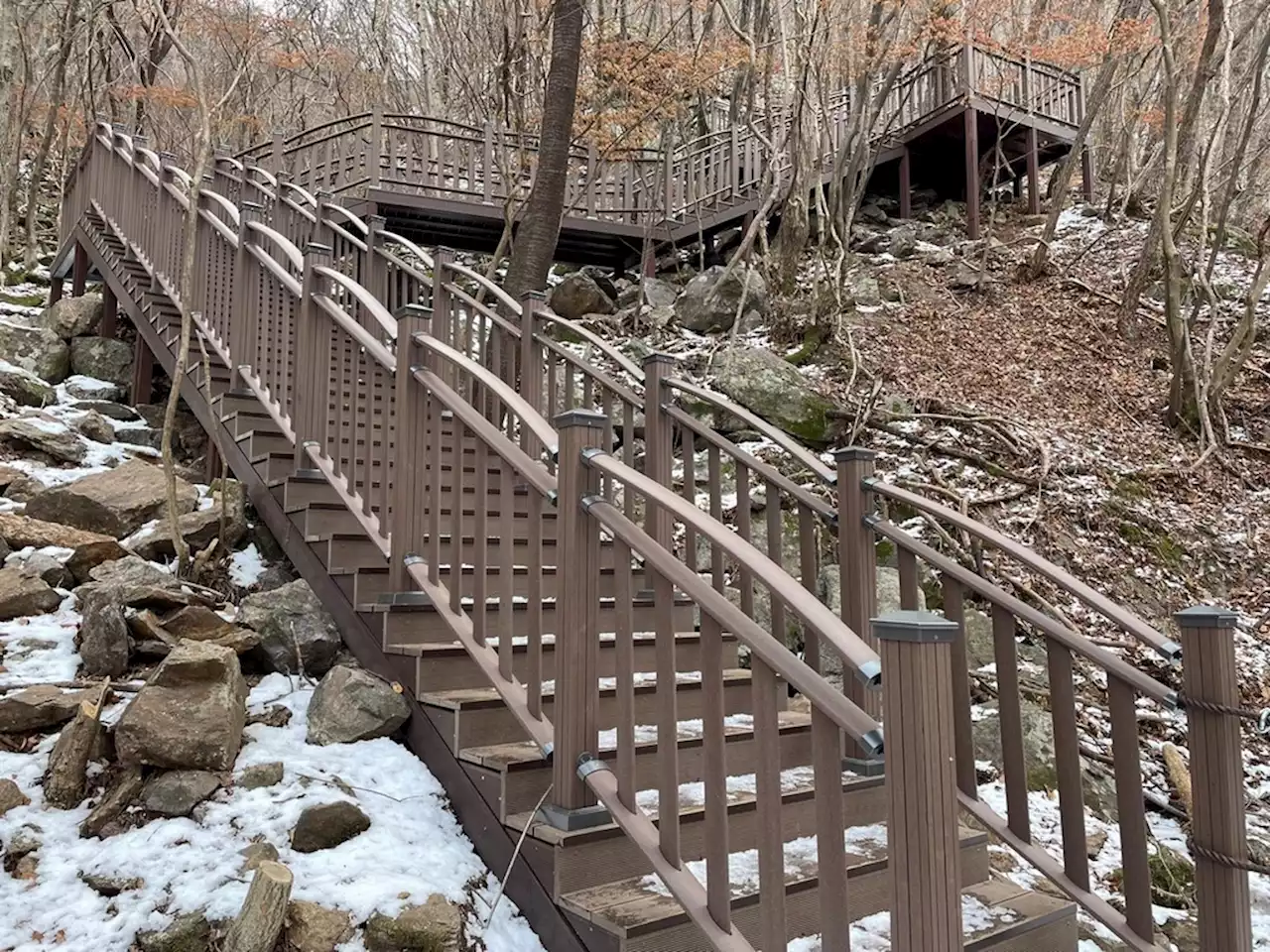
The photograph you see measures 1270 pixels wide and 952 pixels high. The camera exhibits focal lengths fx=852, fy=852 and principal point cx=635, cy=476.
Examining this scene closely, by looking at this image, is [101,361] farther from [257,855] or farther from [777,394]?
[257,855]

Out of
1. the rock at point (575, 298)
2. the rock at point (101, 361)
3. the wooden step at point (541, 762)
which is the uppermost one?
the rock at point (575, 298)

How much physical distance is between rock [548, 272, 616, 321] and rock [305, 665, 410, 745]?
8.13 metres

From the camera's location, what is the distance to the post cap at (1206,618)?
7.60 ft

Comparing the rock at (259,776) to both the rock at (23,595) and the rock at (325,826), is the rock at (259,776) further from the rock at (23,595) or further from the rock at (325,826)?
the rock at (23,595)

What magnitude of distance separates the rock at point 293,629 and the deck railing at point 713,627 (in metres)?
0.50

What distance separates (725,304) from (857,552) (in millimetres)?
7032

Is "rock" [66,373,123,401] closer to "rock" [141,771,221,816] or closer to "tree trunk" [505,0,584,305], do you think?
"tree trunk" [505,0,584,305]

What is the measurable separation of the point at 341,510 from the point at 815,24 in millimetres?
9013

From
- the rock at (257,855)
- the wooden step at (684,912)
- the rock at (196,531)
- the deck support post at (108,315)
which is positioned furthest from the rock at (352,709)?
the deck support post at (108,315)

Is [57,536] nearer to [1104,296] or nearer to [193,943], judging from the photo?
[193,943]

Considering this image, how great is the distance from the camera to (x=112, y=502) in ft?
14.9

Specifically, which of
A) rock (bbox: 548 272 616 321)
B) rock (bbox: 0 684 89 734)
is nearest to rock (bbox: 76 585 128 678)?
rock (bbox: 0 684 89 734)

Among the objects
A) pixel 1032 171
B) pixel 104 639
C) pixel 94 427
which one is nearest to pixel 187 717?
pixel 104 639

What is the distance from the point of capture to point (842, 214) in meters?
10.8
